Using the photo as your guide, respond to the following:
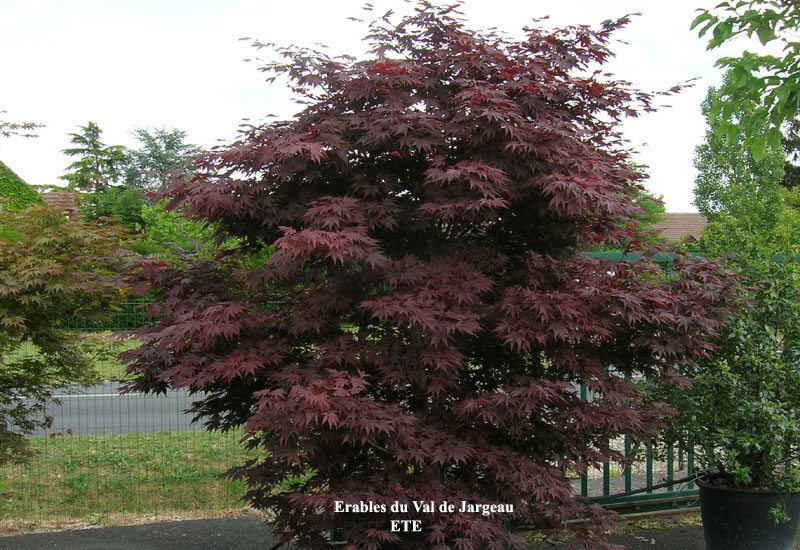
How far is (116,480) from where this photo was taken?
618 cm

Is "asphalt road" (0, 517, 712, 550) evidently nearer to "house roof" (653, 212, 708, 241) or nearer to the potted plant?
the potted plant

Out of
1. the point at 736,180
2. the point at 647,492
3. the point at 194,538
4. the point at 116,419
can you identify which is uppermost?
the point at 736,180

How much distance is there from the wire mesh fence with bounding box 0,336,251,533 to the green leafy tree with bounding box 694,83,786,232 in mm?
18984

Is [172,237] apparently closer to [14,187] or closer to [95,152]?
[14,187]

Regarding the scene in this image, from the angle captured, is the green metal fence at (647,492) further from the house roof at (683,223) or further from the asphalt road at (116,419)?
the house roof at (683,223)

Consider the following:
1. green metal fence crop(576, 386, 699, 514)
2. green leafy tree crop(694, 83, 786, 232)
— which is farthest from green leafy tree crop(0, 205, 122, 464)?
green leafy tree crop(694, 83, 786, 232)

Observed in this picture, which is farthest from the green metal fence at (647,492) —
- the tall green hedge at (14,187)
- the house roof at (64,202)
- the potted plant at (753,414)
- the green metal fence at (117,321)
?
the tall green hedge at (14,187)

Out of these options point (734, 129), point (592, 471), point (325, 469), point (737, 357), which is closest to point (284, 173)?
point (325, 469)

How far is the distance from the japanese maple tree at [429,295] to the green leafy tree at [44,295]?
830mm

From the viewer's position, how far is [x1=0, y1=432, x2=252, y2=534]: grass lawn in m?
5.62

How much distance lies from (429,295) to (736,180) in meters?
24.3

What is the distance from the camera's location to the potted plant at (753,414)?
442cm

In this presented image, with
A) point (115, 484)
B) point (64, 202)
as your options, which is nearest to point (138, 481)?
point (115, 484)

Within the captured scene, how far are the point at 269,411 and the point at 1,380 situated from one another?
9.51 feet
